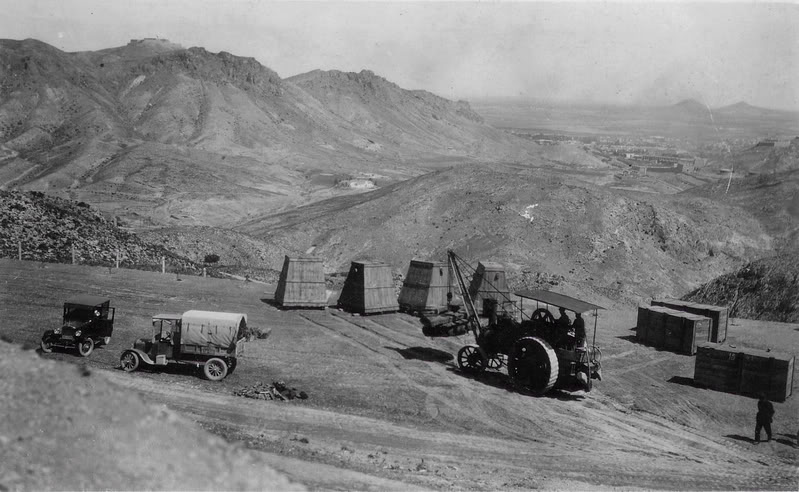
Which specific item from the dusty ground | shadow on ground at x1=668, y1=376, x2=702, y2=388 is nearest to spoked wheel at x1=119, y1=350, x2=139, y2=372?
the dusty ground

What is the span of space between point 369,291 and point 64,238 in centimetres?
1526

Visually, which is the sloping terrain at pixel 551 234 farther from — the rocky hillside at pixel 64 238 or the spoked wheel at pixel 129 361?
the spoked wheel at pixel 129 361

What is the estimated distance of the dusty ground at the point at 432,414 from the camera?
39.6 feet

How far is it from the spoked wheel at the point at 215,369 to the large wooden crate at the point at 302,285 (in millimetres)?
8701

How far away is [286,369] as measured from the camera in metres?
17.5

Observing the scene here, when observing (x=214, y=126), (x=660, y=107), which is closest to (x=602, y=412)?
(x=214, y=126)

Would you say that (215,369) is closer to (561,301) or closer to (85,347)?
(85,347)

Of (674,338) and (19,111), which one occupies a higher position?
(19,111)

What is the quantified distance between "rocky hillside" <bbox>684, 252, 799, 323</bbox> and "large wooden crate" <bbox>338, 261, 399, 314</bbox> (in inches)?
627

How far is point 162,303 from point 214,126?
86.0m

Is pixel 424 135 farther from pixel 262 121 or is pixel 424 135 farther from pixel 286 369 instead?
pixel 286 369

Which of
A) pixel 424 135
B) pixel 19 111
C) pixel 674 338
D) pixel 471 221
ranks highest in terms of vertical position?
pixel 424 135

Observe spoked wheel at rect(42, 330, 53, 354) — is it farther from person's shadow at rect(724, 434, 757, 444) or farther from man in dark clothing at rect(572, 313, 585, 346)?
person's shadow at rect(724, 434, 757, 444)

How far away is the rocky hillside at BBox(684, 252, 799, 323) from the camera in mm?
28328
